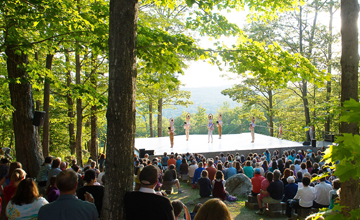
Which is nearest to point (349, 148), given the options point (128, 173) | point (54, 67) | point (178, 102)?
point (128, 173)

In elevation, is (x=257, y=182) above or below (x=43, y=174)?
below

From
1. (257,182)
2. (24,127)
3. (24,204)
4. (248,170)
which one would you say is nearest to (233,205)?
(257,182)

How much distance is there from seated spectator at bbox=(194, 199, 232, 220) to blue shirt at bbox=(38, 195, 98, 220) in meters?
1.18

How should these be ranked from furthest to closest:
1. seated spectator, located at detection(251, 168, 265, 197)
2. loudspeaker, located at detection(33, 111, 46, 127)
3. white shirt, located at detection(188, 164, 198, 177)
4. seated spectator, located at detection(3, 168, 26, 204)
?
white shirt, located at detection(188, 164, 198, 177), seated spectator, located at detection(251, 168, 265, 197), loudspeaker, located at detection(33, 111, 46, 127), seated spectator, located at detection(3, 168, 26, 204)

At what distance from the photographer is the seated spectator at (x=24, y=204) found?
3750 mm

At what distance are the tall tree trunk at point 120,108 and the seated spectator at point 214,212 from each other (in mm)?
1182

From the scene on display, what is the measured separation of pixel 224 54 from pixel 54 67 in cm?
1478

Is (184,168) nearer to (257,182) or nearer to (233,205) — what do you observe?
(233,205)

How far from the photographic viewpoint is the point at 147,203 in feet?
9.66

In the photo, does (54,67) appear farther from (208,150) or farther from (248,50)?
(248,50)

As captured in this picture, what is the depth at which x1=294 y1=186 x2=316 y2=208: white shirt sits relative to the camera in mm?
6605

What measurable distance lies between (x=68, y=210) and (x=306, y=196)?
18.3 ft

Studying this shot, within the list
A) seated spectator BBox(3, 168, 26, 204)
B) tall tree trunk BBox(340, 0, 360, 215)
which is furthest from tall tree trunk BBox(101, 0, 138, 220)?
tall tree trunk BBox(340, 0, 360, 215)

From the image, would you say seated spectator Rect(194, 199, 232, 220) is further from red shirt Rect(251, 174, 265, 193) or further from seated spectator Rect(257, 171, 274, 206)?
red shirt Rect(251, 174, 265, 193)
